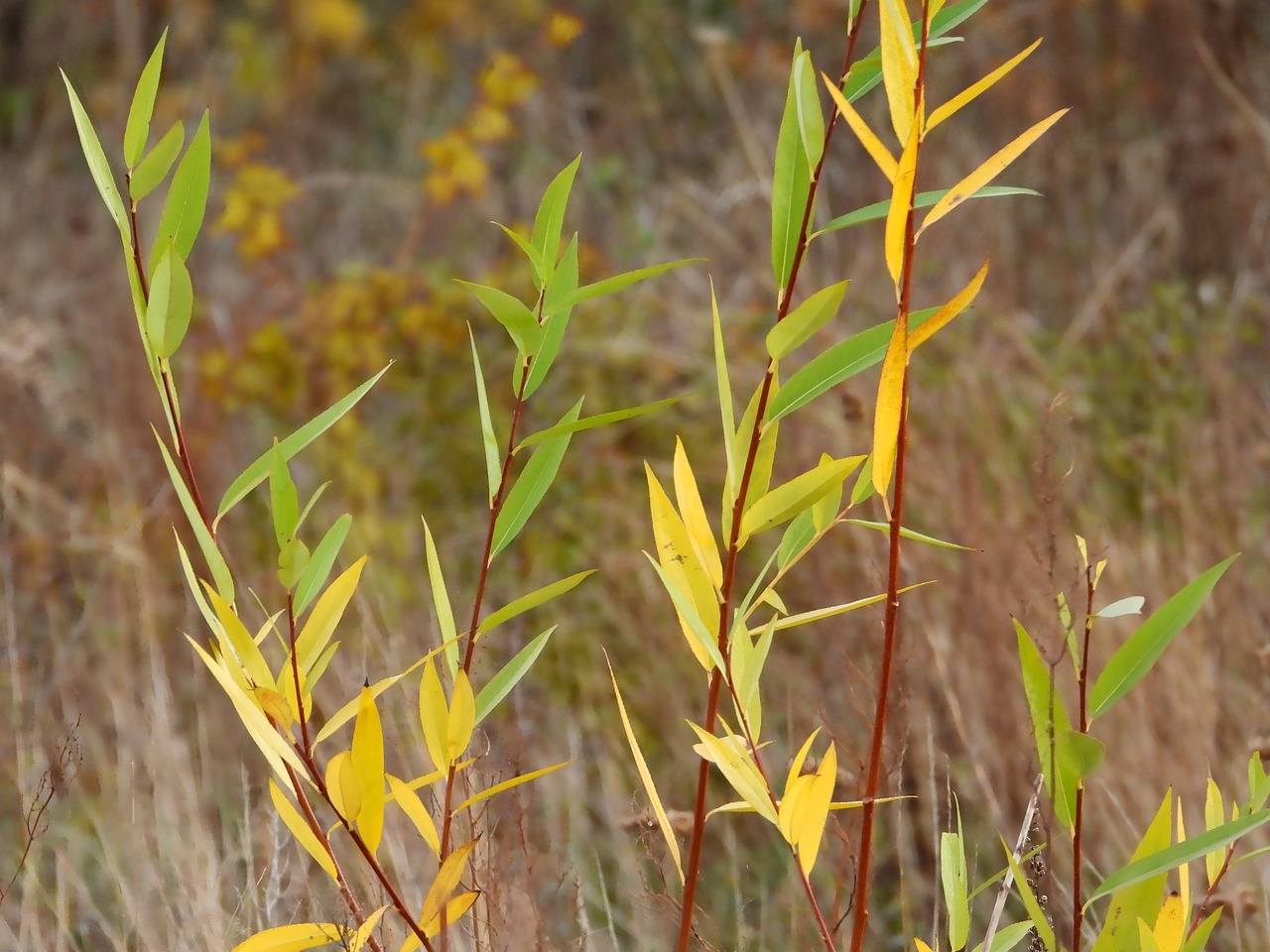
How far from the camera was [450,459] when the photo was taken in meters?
2.96

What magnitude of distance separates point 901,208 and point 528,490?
22 cm

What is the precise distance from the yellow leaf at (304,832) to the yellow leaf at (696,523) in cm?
20

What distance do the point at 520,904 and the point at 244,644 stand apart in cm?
40

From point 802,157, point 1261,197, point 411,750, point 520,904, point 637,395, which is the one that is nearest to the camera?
point 802,157

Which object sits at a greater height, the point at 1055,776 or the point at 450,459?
the point at 1055,776

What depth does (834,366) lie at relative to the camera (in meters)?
0.53

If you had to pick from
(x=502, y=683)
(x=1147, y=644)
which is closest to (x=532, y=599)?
(x=502, y=683)

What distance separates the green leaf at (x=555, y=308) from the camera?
563 millimetres

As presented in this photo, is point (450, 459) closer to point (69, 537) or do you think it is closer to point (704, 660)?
point (69, 537)

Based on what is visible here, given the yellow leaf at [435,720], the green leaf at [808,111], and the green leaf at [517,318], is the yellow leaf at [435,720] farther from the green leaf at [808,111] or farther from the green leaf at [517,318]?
the green leaf at [808,111]

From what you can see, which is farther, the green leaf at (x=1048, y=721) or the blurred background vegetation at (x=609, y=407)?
the blurred background vegetation at (x=609, y=407)

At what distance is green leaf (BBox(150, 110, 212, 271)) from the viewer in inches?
20.7

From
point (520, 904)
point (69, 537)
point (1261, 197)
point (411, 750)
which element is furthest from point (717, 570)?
point (1261, 197)

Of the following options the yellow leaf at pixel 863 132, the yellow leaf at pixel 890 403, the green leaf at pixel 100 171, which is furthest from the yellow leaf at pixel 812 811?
the green leaf at pixel 100 171
